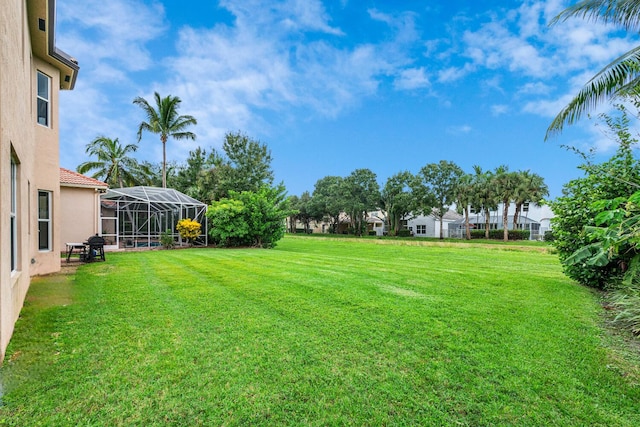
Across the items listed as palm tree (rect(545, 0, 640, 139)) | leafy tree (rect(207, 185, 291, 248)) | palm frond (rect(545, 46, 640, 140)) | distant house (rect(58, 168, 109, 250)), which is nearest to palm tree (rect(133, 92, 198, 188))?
leafy tree (rect(207, 185, 291, 248))

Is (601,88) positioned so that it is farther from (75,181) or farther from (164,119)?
(164,119)

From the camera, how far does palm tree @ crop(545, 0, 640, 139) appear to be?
828 cm

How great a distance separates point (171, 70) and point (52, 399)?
75.2 feet

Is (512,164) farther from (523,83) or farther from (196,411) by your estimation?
(196,411)

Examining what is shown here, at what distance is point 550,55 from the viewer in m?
14.7

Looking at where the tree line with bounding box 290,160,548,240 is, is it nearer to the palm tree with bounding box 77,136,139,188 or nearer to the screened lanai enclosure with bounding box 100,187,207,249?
the screened lanai enclosure with bounding box 100,187,207,249

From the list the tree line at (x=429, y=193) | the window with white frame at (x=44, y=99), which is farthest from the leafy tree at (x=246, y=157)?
the window with white frame at (x=44, y=99)

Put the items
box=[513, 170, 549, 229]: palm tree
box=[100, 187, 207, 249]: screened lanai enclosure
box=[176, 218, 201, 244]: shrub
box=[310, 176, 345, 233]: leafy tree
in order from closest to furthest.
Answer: box=[100, 187, 207, 249]: screened lanai enclosure → box=[176, 218, 201, 244]: shrub → box=[513, 170, 549, 229]: palm tree → box=[310, 176, 345, 233]: leafy tree

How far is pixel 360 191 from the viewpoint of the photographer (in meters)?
43.6

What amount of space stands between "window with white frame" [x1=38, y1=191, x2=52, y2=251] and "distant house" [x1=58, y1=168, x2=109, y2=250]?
4.56 meters

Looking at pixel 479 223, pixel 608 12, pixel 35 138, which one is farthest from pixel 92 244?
pixel 479 223

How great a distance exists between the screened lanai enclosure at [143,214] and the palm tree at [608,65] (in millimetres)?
18343

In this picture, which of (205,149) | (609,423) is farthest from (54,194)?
(205,149)

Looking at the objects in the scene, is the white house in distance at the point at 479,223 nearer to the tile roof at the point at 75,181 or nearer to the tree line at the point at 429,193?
the tree line at the point at 429,193
